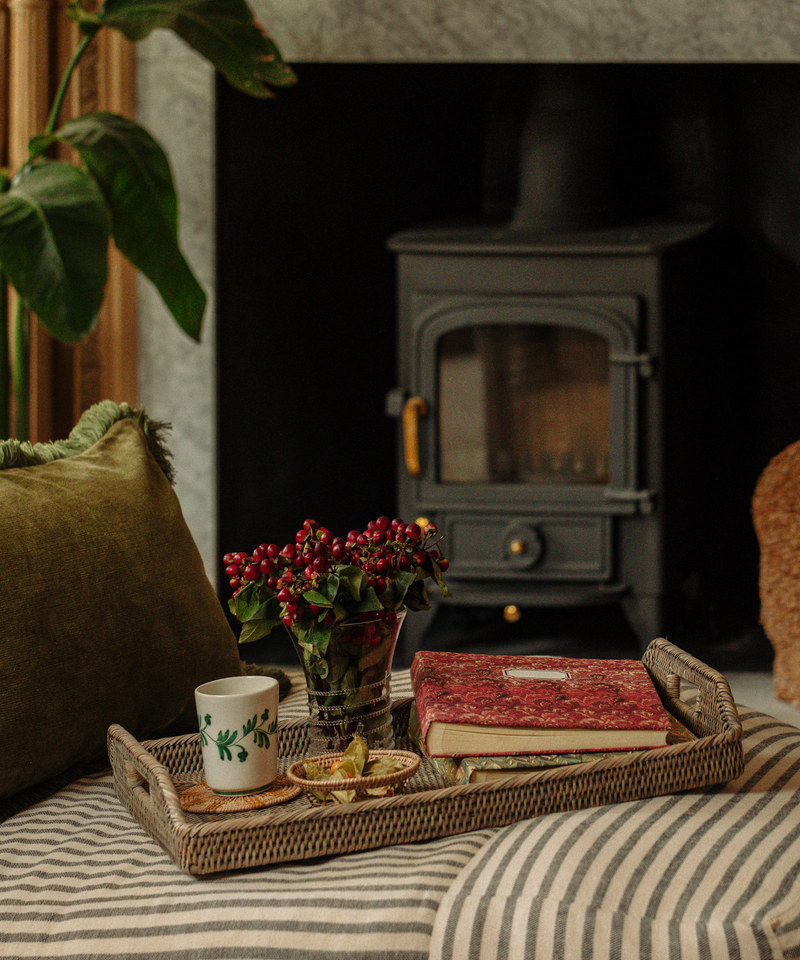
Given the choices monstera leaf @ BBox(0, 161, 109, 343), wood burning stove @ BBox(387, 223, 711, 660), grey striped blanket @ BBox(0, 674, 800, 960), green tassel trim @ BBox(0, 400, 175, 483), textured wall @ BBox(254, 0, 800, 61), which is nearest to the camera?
grey striped blanket @ BBox(0, 674, 800, 960)

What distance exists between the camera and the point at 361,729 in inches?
35.9

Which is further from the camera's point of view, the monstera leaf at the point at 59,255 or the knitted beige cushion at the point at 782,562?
the knitted beige cushion at the point at 782,562

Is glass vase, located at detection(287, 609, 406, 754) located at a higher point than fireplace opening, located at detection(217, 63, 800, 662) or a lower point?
lower

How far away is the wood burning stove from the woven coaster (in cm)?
171

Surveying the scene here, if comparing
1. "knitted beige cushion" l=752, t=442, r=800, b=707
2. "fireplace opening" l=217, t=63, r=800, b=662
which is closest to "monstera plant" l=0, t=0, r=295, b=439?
"fireplace opening" l=217, t=63, r=800, b=662

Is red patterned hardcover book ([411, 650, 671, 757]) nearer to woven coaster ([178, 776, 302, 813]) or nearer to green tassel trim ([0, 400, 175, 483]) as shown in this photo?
woven coaster ([178, 776, 302, 813])

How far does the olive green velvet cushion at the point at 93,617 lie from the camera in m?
0.92

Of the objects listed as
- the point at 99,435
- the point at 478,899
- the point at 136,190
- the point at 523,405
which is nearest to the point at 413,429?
the point at 523,405

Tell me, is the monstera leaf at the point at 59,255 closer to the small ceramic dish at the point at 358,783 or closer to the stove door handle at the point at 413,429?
the stove door handle at the point at 413,429

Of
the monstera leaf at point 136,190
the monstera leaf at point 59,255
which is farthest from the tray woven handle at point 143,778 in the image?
the monstera leaf at point 136,190

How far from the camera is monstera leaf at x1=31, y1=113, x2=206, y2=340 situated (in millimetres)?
2016

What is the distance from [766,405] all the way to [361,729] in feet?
6.73

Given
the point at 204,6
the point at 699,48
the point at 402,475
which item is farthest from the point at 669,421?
the point at 204,6

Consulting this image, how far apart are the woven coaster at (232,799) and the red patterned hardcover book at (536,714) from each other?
13 centimetres
